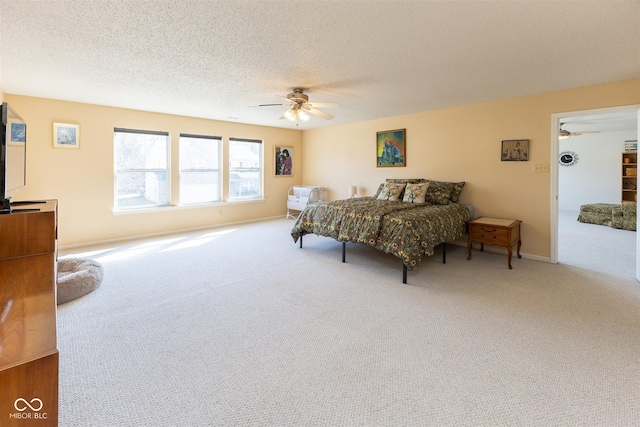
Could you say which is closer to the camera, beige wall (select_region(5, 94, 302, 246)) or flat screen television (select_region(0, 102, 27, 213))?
flat screen television (select_region(0, 102, 27, 213))

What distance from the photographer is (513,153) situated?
4.38 m

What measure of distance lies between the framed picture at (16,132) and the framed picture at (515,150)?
5317 mm

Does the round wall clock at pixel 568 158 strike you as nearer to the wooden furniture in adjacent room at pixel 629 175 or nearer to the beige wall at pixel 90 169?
the wooden furniture in adjacent room at pixel 629 175

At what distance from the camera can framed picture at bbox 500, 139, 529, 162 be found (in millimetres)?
4277

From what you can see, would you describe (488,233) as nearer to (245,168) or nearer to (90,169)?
(245,168)

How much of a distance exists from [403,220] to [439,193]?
64.6 inches

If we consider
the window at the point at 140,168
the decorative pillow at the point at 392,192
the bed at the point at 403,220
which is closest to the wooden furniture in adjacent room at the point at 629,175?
the bed at the point at 403,220

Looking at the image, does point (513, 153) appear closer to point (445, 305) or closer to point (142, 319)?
point (445, 305)

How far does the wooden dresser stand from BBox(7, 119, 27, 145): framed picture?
2.80 ft

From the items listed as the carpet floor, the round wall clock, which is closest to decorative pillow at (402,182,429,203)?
the carpet floor

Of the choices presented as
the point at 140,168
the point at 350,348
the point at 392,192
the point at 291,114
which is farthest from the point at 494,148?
the point at 140,168

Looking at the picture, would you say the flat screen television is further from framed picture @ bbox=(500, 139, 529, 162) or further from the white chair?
framed picture @ bbox=(500, 139, 529, 162)

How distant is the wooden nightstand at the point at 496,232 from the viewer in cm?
383

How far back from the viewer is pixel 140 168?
5.50m
